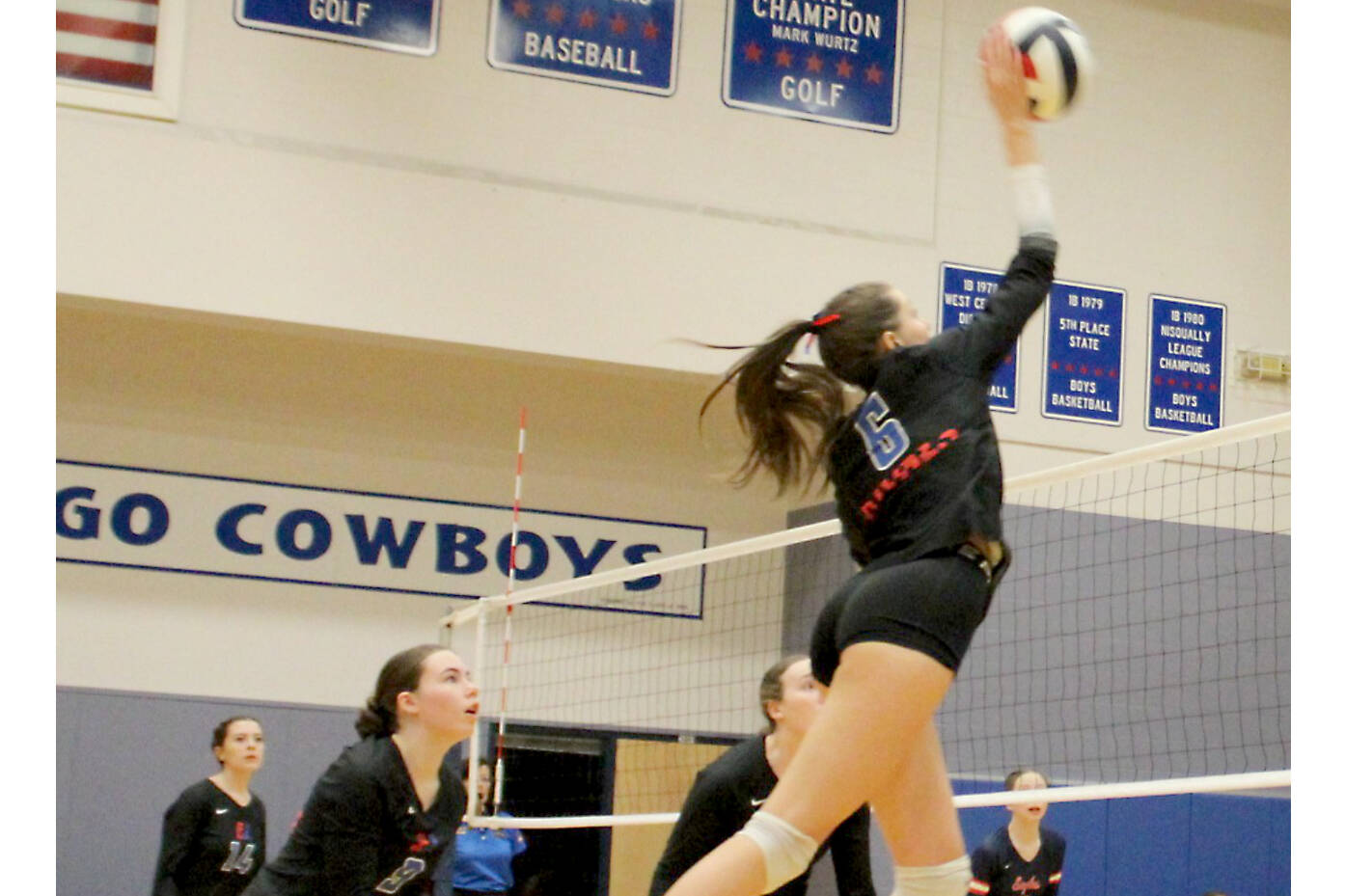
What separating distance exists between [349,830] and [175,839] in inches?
143

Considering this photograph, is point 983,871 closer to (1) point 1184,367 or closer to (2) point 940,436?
(1) point 1184,367

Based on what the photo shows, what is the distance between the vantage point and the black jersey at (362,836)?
3.85 meters

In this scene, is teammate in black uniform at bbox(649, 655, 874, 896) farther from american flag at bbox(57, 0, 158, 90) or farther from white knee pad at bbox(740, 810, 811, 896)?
american flag at bbox(57, 0, 158, 90)

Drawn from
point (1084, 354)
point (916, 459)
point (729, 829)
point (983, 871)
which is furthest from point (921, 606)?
point (1084, 354)

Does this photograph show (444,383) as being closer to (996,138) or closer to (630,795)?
(630,795)

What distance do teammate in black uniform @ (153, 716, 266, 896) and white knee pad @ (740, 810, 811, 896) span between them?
4986 mm

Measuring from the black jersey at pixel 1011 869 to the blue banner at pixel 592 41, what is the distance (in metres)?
4.48

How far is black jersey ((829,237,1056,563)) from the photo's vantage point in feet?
9.55

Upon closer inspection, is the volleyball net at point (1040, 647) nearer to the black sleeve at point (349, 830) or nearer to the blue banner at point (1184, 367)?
the blue banner at point (1184, 367)

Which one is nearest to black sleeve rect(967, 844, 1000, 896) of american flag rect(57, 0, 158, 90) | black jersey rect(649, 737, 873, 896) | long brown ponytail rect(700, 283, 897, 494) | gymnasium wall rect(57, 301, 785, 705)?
gymnasium wall rect(57, 301, 785, 705)

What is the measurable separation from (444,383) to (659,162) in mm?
1963

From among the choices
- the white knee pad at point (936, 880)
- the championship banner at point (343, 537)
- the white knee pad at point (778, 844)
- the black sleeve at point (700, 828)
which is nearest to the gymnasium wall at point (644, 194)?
the championship banner at point (343, 537)

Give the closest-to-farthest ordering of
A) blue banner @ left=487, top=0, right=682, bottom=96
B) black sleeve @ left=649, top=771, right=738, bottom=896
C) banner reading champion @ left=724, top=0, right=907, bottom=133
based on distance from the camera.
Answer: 1. black sleeve @ left=649, top=771, right=738, bottom=896
2. blue banner @ left=487, top=0, right=682, bottom=96
3. banner reading champion @ left=724, top=0, right=907, bottom=133

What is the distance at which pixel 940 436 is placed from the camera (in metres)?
2.95
